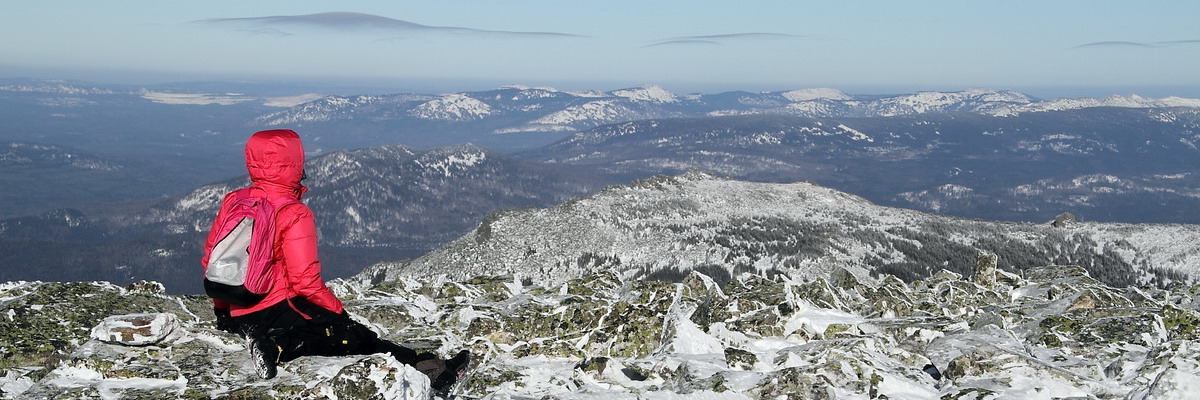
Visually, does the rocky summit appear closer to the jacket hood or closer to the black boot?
the black boot

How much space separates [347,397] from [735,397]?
1071 centimetres

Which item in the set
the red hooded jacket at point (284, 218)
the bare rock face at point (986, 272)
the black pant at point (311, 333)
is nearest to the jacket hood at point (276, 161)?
the red hooded jacket at point (284, 218)

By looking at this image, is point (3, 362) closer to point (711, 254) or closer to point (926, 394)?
point (926, 394)

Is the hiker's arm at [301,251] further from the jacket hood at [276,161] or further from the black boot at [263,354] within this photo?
the black boot at [263,354]

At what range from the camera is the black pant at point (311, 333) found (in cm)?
1480

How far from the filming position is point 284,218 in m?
13.9

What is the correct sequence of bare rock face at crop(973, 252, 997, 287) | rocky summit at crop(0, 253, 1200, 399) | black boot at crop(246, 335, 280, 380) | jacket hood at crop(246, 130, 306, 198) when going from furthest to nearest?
bare rock face at crop(973, 252, 997, 287) < rocky summit at crop(0, 253, 1200, 399) < black boot at crop(246, 335, 280, 380) < jacket hood at crop(246, 130, 306, 198)

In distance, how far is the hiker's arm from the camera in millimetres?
13969

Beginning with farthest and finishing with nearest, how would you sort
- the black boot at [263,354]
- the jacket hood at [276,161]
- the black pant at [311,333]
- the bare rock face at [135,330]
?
1. the bare rock face at [135,330]
2. the black boot at [263,354]
3. the black pant at [311,333]
4. the jacket hood at [276,161]

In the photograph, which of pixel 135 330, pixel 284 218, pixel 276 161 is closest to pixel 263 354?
pixel 284 218

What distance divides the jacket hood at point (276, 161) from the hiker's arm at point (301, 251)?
25.1 inches

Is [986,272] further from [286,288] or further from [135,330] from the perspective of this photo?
[135,330]

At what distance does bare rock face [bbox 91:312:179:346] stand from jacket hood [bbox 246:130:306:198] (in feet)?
23.0

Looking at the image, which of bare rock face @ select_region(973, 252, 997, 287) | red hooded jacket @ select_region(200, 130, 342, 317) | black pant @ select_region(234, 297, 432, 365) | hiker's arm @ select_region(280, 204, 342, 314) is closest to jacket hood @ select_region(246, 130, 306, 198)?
red hooded jacket @ select_region(200, 130, 342, 317)
